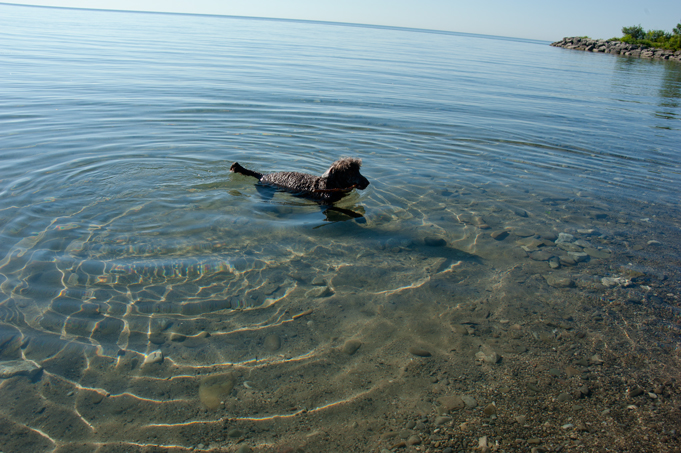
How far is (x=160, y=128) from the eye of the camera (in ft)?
34.9

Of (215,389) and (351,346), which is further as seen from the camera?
(351,346)

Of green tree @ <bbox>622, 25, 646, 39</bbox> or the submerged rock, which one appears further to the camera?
green tree @ <bbox>622, 25, 646, 39</bbox>

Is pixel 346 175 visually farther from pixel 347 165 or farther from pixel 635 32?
pixel 635 32

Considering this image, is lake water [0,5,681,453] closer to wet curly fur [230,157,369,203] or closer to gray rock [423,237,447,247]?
gray rock [423,237,447,247]

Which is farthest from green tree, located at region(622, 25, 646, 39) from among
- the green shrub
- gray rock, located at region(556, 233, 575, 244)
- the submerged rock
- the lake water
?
the submerged rock

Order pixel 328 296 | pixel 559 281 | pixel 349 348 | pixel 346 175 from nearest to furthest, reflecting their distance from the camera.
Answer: pixel 349 348
pixel 328 296
pixel 559 281
pixel 346 175

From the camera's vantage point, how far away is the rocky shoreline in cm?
5122

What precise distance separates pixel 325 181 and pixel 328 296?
102 inches

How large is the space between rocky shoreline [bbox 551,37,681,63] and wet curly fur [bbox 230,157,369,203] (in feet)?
195

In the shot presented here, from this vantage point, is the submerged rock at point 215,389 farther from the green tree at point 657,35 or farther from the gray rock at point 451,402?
the green tree at point 657,35

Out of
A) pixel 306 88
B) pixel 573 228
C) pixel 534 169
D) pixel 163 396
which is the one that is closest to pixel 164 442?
pixel 163 396

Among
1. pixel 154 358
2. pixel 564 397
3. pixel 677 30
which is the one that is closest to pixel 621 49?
pixel 677 30

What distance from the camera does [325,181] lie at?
6551 millimetres

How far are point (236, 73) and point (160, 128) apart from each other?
435 inches
